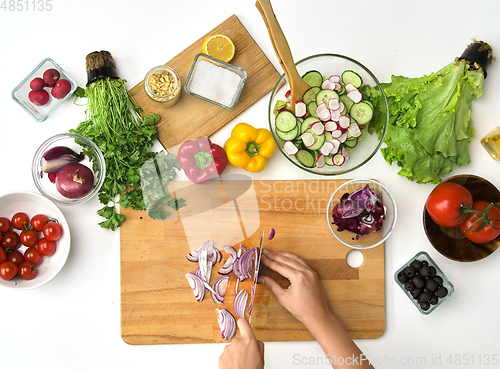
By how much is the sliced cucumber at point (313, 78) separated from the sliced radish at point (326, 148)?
247mm

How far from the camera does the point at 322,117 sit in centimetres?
134

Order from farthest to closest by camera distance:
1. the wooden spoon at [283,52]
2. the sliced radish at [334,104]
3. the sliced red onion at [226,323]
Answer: the sliced red onion at [226,323] → the sliced radish at [334,104] → the wooden spoon at [283,52]

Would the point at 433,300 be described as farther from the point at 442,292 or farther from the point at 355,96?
the point at 355,96

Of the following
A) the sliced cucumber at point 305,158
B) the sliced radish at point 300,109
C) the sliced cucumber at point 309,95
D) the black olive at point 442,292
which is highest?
the sliced cucumber at point 309,95

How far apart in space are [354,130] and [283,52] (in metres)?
0.40

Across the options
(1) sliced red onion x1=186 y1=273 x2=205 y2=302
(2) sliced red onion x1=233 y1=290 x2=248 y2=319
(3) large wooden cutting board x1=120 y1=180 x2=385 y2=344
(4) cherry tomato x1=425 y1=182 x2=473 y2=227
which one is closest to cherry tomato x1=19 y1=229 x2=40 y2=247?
(3) large wooden cutting board x1=120 y1=180 x2=385 y2=344

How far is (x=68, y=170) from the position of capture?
4.50 feet

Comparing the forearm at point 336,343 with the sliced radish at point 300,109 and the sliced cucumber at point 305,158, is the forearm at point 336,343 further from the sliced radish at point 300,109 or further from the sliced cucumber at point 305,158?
the sliced radish at point 300,109

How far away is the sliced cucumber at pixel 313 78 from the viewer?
1.40 m

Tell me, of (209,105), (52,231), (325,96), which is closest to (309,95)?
(325,96)

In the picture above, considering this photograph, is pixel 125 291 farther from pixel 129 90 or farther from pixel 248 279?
pixel 129 90

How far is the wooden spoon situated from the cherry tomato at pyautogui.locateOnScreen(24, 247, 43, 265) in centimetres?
118

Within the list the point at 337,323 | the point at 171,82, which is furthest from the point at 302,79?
the point at 337,323

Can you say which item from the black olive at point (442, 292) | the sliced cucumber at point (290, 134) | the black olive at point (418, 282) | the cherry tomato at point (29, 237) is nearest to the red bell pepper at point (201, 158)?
the sliced cucumber at point (290, 134)
